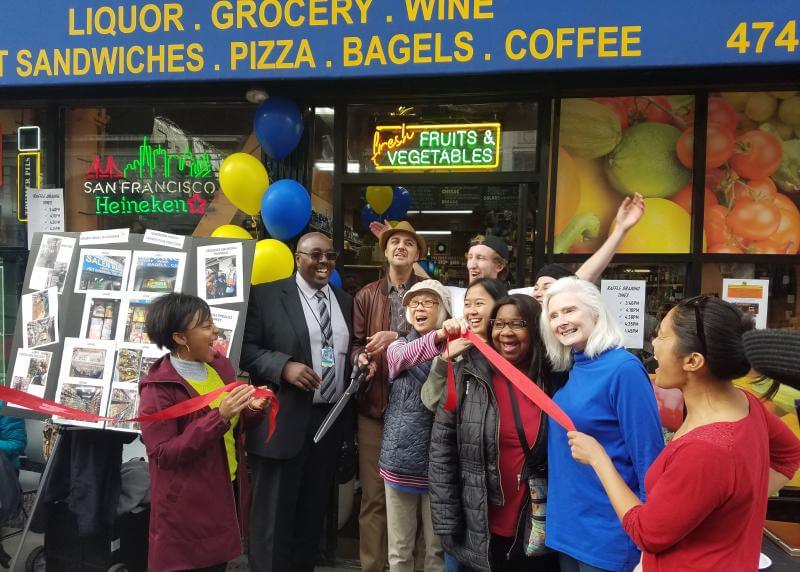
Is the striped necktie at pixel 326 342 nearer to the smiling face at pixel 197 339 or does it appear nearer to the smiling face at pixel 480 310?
the smiling face at pixel 197 339

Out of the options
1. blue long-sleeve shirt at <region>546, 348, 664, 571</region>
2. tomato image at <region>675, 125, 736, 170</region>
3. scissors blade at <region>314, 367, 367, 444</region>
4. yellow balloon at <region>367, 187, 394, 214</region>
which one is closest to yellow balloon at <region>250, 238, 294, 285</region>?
scissors blade at <region>314, 367, 367, 444</region>

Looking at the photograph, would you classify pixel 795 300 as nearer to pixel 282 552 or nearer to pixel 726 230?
pixel 726 230

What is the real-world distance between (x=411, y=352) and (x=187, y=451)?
46.1 inches

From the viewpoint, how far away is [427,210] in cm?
722

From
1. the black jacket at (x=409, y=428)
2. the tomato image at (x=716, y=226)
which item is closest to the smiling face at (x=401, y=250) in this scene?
the black jacket at (x=409, y=428)

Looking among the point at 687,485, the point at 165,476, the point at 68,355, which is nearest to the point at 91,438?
the point at 68,355

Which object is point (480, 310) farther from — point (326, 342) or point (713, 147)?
point (713, 147)

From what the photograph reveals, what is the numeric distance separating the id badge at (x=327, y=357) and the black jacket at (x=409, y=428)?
536 mm

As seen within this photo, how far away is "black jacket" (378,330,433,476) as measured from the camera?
2.95 meters

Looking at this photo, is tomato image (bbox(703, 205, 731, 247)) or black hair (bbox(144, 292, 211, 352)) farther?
tomato image (bbox(703, 205, 731, 247))

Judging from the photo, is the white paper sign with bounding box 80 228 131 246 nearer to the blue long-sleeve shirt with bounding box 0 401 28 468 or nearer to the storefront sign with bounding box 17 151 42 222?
the blue long-sleeve shirt with bounding box 0 401 28 468

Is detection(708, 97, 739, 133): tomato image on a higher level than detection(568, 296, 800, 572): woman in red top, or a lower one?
higher

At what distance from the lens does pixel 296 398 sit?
3.26m

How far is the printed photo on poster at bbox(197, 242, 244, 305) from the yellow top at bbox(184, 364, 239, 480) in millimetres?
687
